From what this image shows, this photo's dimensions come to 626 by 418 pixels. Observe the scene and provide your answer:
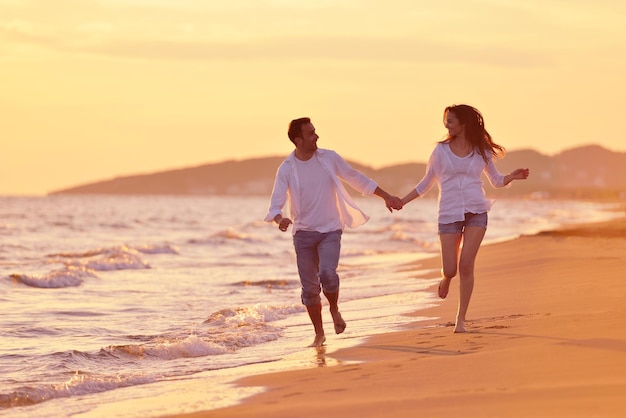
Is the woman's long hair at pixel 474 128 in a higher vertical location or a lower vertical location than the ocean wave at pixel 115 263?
higher

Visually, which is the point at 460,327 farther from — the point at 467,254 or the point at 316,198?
the point at 316,198

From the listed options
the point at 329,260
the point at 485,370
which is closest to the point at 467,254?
the point at 329,260

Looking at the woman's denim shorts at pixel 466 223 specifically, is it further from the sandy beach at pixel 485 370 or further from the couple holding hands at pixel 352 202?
the sandy beach at pixel 485 370

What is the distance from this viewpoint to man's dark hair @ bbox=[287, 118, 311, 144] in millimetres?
8594

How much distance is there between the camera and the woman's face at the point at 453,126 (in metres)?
8.44

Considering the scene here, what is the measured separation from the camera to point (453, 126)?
8445 millimetres

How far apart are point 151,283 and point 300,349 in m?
9.53

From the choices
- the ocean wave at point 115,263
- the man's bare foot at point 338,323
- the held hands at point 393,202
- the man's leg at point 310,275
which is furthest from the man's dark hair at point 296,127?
the ocean wave at point 115,263

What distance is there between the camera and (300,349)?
881 centimetres

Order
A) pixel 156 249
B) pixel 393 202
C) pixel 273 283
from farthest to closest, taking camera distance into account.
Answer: pixel 156 249 < pixel 273 283 < pixel 393 202

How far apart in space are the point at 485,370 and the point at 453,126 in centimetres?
281

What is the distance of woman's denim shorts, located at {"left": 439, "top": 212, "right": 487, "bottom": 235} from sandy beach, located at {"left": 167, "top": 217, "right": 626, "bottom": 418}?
33.9 inches

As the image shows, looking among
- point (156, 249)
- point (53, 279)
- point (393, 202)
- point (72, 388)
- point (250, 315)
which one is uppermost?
point (393, 202)

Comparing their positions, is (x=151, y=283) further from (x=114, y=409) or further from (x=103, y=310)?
(x=114, y=409)
